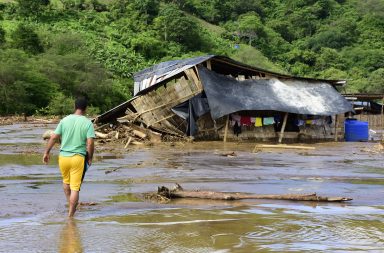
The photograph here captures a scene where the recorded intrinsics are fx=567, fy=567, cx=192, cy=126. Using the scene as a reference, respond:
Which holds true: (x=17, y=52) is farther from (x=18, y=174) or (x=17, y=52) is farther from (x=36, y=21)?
(x=18, y=174)

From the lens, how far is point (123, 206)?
7.85 m

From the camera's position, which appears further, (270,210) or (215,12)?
(215,12)

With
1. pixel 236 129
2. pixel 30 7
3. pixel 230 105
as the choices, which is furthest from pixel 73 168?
pixel 30 7

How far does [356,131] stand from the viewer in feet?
83.7

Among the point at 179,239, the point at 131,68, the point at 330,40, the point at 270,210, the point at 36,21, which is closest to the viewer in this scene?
the point at 179,239

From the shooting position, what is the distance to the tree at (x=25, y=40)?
64.1 metres

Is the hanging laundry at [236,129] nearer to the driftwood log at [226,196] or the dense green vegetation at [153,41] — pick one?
the driftwood log at [226,196]

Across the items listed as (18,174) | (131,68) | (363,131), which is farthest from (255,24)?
(18,174)

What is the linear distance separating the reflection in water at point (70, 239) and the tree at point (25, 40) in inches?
2384

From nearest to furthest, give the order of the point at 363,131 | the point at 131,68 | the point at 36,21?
the point at 363,131, the point at 131,68, the point at 36,21

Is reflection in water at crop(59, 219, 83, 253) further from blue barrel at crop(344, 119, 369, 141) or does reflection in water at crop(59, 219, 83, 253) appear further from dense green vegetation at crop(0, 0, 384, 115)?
dense green vegetation at crop(0, 0, 384, 115)

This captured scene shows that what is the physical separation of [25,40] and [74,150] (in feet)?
198

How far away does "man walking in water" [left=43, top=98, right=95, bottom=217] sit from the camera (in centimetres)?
700

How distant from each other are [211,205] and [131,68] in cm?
6631
